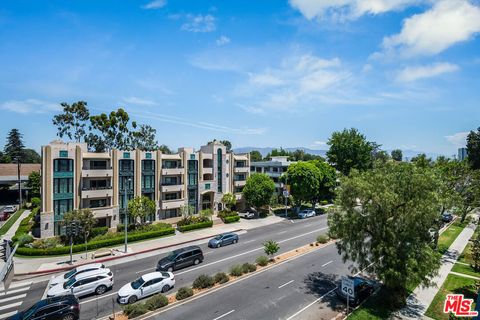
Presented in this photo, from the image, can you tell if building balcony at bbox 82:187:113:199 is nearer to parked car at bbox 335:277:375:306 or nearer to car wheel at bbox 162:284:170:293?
car wheel at bbox 162:284:170:293

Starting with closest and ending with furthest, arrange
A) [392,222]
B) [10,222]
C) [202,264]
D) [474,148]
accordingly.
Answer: [392,222] < [202,264] < [10,222] < [474,148]

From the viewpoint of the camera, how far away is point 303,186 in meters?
56.5

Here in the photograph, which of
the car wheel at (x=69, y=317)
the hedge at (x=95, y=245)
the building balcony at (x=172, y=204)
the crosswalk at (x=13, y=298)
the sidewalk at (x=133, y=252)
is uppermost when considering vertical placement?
the building balcony at (x=172, y=204)

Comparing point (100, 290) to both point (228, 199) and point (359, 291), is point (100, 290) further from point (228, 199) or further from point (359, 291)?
point (228, 199)

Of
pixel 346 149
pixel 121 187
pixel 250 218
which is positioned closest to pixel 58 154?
pixel 121 187

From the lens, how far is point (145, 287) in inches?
920

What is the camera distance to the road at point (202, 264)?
22439mm

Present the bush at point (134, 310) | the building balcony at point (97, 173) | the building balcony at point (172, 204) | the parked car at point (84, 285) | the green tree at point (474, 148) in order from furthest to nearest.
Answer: the green tree at point (474, 148) < the building balcony at point (172, 204) < the building balcony at point (97, 173) < the parked car at point (84, 285) < the bush at point (134, 310)

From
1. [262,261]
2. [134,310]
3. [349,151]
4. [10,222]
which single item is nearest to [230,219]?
[262,261]

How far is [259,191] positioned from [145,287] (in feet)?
106

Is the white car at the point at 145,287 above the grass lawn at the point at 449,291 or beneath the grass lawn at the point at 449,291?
above

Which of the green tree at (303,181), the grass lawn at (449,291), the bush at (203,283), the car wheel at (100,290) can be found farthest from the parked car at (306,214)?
the car wheel at (100,290)

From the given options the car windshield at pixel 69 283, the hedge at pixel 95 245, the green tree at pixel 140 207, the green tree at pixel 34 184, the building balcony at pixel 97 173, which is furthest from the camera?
the green tree at pixel 34 184

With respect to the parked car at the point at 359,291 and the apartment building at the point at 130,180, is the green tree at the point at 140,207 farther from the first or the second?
the parked car at the point at 359,291
